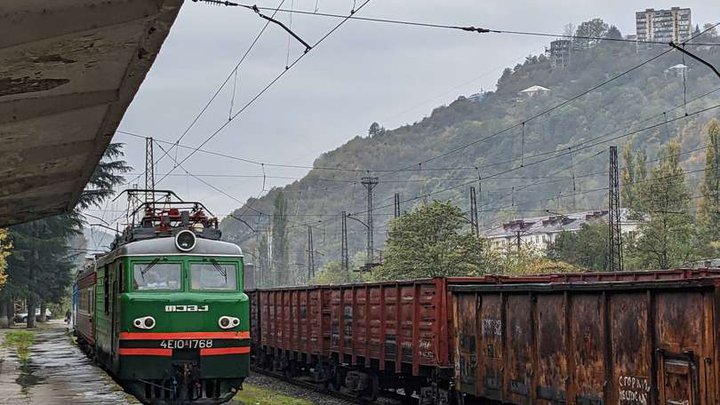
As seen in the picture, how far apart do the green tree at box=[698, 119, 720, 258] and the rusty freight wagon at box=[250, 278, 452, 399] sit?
→ 5337cm

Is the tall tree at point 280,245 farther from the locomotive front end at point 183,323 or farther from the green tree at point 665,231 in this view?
the locomotive front end at point 183,323

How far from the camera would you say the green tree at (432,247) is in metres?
56.8

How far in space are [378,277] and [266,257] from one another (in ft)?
191

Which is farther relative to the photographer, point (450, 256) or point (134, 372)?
point (450, 256)

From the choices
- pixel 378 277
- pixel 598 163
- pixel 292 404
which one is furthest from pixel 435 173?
pixel 292 404

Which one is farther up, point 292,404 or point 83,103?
point 83,103

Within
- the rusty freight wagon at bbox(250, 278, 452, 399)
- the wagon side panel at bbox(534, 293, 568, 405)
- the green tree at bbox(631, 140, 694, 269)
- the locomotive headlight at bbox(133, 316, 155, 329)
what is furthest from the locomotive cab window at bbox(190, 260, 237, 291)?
the green tree at bbox(631, 140, 694, 269)

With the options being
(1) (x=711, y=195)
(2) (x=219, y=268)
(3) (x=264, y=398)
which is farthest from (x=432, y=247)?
(2) (x=219, y=268)

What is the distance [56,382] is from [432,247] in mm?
39777

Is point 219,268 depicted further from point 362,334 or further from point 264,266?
point 264,266

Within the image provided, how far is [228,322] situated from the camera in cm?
1564

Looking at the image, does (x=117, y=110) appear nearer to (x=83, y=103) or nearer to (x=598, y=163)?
(x=83, y=103)

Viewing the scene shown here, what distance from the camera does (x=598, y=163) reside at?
6836 inches

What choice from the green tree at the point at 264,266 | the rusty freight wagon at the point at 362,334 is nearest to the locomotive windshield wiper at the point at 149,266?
the rusty freight wagon at the point at 362,334
